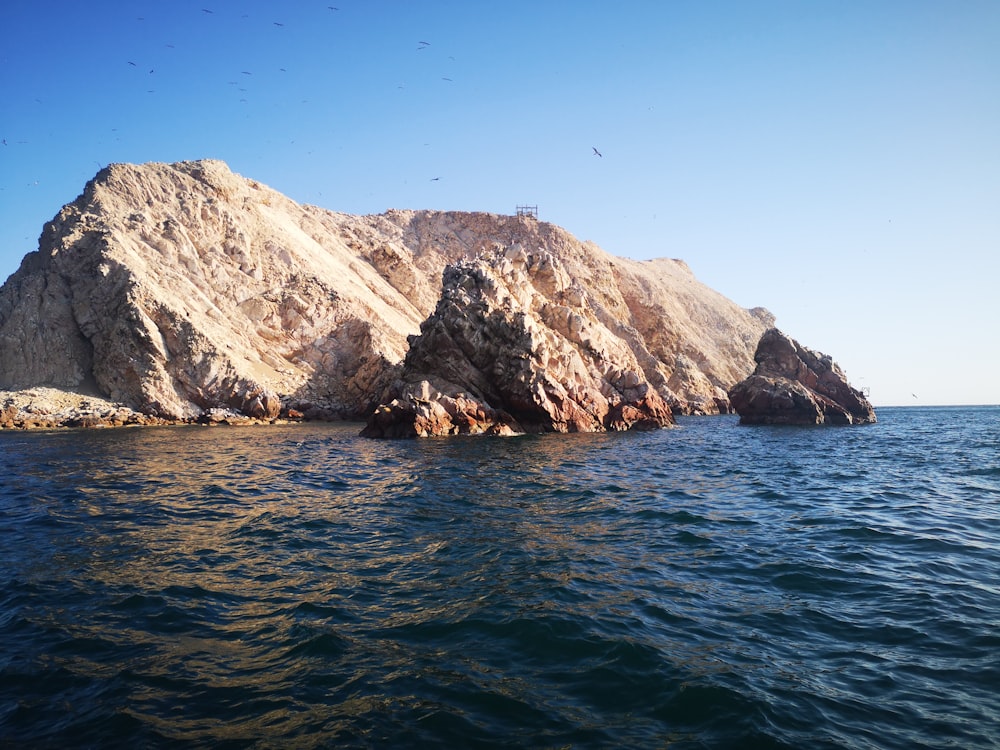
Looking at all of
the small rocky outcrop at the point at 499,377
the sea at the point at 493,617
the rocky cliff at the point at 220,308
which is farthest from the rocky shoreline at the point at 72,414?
the sea at the point at 493,617

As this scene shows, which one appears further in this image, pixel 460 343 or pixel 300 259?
pixel 300 259

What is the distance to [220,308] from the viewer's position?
5588 cm

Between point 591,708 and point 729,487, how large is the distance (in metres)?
14.1

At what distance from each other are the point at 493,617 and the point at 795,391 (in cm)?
5455

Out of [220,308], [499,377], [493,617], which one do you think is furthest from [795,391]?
[220,308]

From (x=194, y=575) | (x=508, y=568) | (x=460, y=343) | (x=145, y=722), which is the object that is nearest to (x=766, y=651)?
(x=508, y=568)

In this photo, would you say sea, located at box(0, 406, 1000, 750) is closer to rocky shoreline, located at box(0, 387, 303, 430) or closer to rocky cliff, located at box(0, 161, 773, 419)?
rocky shoreline, located at box(0, 387, 303, 430)

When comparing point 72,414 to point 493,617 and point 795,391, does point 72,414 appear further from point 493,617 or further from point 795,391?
point 795,391

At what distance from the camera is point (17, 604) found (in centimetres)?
756

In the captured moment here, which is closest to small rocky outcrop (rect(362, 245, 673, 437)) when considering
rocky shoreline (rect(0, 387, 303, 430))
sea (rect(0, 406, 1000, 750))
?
rocky shoreline (rect(0, 387, 303, 430))

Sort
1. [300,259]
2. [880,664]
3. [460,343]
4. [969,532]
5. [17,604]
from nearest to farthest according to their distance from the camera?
[880,664] → [17,604] → [969,532] → [460,343] → [300,259]

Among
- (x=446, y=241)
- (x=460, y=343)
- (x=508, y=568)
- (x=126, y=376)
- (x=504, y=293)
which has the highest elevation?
(x=446, y=241)

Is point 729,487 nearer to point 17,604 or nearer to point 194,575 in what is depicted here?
point 194,575

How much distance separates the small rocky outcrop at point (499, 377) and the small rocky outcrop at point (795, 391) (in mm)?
14780
